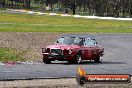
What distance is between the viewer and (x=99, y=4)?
558 feet

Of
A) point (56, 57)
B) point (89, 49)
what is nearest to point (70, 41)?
point (89, 49)

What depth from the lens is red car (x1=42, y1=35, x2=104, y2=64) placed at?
72.9ft

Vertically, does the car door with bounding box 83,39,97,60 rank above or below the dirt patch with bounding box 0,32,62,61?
above

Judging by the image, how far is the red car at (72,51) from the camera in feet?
72.9

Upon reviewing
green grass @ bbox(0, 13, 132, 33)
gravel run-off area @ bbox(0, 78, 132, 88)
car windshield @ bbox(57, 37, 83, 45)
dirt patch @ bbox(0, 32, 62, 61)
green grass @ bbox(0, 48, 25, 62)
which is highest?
car windshield @ bbox(57, 37, 83, 45)

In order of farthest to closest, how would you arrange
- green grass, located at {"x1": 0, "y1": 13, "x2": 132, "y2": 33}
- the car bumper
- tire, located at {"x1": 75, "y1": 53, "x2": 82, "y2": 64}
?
green grass, located at {"x1": 0, "y1": 13, "x2": 132, "y2": 33} → tire, located at {"x1": 75, "y1": 53, "x2": 82, "y2": 64} → the car bumper

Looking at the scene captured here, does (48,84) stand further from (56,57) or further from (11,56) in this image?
(11,56)

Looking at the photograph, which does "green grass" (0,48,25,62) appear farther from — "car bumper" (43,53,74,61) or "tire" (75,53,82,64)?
"tire" (75,53,82,64)

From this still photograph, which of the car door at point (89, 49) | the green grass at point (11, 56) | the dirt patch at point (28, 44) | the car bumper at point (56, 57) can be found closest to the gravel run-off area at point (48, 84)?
the car bumper at point (56, 57)

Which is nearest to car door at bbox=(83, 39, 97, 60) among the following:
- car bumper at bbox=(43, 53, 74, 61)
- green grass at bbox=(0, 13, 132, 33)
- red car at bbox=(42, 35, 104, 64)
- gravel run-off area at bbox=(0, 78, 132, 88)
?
red car at bbox=(42, 35, 104, 64)

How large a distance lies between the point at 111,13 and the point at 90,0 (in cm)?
1266

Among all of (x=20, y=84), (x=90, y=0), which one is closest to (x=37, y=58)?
(x=20, y=84)

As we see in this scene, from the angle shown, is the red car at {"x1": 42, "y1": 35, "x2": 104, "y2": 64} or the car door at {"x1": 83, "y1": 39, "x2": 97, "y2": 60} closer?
the red car at {"x1": 42, "y1": 35, "x2": 104, "y2": 64}

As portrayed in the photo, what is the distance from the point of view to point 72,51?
22.4m
